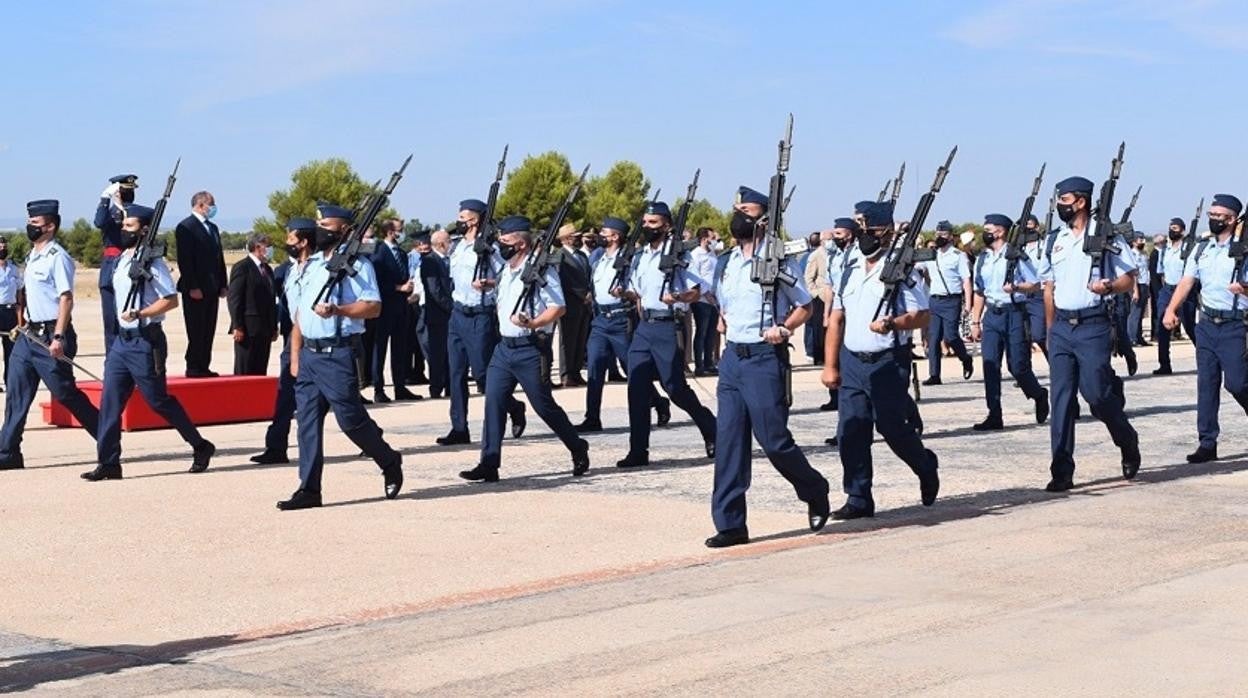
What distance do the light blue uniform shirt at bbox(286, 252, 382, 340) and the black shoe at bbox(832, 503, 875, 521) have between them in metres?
3.10

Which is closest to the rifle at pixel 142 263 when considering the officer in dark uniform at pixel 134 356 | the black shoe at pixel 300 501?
the officer in dark uniform at pixel 134 356

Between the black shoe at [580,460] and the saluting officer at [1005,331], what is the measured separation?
4553mm

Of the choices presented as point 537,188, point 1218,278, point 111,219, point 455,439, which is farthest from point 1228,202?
point 537,188

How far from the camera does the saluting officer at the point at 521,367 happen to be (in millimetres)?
13422

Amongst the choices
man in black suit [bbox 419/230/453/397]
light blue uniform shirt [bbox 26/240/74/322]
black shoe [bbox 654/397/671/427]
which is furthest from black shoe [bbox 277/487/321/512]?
man in black suit [bbox 419/230/453/397]

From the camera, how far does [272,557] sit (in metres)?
10.3

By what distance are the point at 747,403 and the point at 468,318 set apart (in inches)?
219

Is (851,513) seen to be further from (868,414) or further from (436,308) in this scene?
(436,308)

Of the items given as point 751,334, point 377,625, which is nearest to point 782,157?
point 751,334

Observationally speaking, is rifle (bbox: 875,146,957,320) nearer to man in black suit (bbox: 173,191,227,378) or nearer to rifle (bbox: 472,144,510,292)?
rifle (bbox: 472,144,510,292)

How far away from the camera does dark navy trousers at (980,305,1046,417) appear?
17.0 m

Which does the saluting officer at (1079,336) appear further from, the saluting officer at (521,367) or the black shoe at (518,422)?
the black shoe at (518,422)

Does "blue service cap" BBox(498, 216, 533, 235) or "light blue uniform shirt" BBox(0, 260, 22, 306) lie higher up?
"blue service cap" BBox(498, 216, 533, 235)

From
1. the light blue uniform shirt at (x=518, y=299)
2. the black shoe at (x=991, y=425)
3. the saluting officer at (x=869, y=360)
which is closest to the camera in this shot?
the saluting officer at (x=869, y=360)
